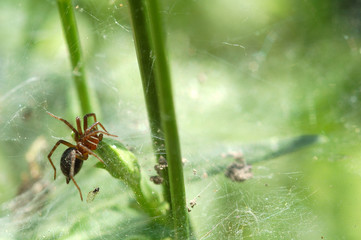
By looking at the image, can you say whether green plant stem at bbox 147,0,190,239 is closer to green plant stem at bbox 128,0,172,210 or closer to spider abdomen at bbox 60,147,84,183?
green plant stem at bbox 128,0,172,210

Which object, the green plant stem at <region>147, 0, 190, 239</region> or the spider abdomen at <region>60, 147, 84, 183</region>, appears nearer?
the green plant stem at <region>147, 0, 190, 239</region>

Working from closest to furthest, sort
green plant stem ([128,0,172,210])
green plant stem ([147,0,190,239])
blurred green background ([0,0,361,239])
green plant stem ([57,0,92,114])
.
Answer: green plant stem ([147,0,190,239])
green plant stem ([128,0,172,210])
blurred green background ([0,0,361,239])
green plant stem ([57,0,92,114])

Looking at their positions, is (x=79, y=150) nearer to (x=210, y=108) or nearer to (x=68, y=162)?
(x=68, y=162)

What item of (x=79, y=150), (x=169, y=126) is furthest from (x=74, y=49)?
(x=169, y=126)

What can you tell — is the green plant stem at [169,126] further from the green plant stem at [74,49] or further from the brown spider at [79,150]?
the green plant stem at [74,49]

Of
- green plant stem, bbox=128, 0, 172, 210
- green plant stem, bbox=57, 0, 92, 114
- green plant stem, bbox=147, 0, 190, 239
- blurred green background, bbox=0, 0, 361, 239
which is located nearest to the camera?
green plant stem, bbox=147, 0, 190, 239

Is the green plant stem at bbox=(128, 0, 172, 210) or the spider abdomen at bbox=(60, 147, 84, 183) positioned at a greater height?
the green plant stem at bbox=(128, 0, 172, 210)

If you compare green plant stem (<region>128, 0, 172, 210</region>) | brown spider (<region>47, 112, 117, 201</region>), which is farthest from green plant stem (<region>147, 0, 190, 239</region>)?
brown spider (<region>47, 112, 117, 201</region>)
